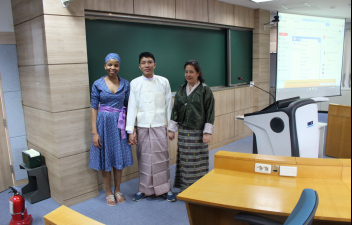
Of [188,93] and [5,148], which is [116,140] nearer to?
[188,93]

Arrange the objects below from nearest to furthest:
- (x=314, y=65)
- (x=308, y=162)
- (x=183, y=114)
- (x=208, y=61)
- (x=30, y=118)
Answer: (x=308, y=162)
(x=183, y=114)
(x=30, y=118)
(x=208, y=61)
(x=314, y=65)

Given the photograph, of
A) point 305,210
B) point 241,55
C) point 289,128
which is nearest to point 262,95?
point 241,55

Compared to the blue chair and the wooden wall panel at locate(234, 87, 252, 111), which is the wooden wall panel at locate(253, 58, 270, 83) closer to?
the wooden wall panel at locate(234, 87, 252, 111)

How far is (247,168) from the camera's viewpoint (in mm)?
1860

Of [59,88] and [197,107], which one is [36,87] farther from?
[197,107]

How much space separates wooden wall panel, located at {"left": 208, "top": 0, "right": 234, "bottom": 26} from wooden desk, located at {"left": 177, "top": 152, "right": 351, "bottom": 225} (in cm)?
314

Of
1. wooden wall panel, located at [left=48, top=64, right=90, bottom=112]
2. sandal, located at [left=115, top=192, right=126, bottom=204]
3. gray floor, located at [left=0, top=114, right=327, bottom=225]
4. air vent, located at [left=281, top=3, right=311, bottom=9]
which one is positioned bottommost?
gray floor, located at [left=0, top=114, right=327, bottom=225]

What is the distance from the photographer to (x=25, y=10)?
2.86 metres

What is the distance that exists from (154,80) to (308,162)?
1708 millimetres

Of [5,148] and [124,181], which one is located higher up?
[5,148]

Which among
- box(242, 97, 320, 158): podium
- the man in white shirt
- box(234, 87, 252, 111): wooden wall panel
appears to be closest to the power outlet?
box(242, 97, 320, 158): podium

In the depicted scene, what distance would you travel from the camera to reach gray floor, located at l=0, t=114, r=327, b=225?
2609mm

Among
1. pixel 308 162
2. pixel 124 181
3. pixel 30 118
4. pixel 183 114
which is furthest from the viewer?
pixel 124 181

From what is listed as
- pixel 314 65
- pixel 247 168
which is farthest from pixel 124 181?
pixel 314 65
